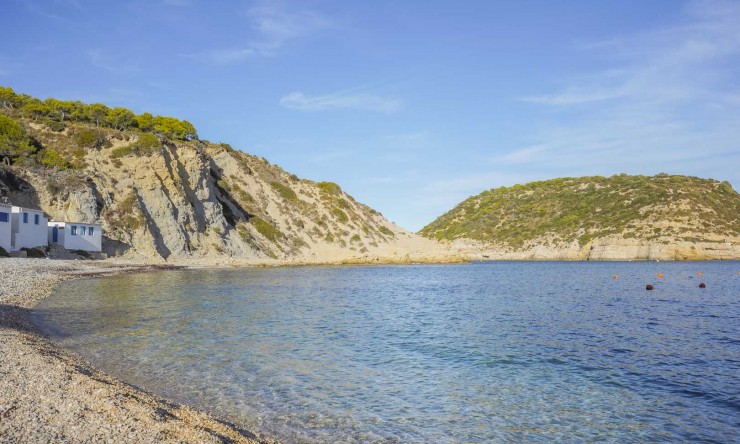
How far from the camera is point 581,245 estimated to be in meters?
118

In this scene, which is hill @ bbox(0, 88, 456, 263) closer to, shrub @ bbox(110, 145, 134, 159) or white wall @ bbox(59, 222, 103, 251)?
shrub @ bbox(110, 145, 134, 159)

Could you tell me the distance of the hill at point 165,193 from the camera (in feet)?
186

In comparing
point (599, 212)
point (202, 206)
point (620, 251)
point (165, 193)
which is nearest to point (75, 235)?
point (165, 193)

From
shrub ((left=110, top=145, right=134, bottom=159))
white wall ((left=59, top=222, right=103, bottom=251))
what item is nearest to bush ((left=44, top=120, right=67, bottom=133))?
shrub ((left=110, top=145, right=134, bottom=159))

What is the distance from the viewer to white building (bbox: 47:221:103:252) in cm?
5131

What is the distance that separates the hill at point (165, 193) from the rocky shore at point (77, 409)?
47773 millimetres

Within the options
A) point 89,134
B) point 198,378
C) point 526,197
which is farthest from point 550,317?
point 526,197

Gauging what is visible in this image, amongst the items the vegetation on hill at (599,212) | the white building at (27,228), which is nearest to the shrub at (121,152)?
the white building at (27,228)

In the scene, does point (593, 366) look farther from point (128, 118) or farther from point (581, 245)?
point (581, 245)

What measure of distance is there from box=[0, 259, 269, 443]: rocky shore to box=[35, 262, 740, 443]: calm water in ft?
3.89

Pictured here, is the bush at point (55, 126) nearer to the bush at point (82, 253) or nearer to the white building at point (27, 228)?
the white building at point (27, 228)

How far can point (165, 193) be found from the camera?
64.4m

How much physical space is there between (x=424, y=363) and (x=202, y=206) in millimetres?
60050

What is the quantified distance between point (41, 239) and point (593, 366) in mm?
51879
